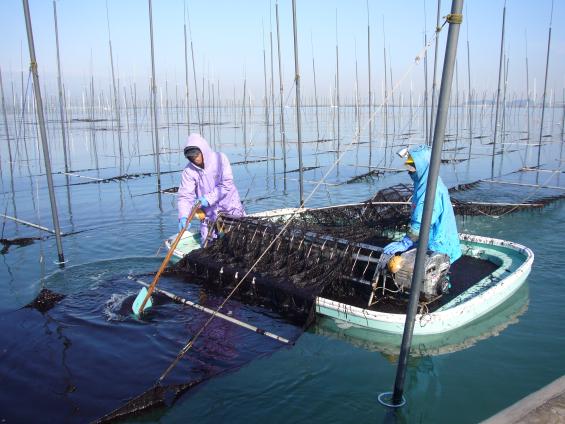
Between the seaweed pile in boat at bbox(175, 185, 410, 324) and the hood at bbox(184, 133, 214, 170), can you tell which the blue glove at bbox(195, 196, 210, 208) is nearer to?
the seaweed pile in boat at bbox(175, 185, 410, 324)

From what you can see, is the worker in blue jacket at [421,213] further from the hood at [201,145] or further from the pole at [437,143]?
the hood at [201,145]

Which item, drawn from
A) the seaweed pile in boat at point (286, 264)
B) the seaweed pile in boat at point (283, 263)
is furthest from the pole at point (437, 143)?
the seaweed pile in boat at point (283, 263)

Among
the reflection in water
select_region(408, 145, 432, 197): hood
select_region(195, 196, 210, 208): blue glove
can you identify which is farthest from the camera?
select_region(195, 196, 210, 208): blue glove

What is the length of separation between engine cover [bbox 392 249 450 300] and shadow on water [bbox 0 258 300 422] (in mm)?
1502

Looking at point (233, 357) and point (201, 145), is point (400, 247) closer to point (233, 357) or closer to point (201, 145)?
point (233, 357)

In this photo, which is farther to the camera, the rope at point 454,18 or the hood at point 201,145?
the hood at point 201,145

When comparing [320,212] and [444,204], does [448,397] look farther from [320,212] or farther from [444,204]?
[320,212]

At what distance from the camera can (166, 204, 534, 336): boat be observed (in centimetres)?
561

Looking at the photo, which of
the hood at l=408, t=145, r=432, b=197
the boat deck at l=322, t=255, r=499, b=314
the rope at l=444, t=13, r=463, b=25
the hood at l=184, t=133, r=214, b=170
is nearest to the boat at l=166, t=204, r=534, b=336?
the boat deck at l=322, t=255, r=499, b=314

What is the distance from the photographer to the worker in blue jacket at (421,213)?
568cm

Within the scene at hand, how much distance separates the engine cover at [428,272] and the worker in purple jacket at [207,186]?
3.41 meters

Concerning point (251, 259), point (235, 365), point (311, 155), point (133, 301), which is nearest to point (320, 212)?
point (251, 259)

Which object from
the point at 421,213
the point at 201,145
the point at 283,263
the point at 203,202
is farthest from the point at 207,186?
the point at 421,213

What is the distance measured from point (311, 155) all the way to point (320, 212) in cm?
1872
